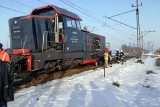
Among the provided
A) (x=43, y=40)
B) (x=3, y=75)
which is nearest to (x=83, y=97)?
(x=3, y=75)

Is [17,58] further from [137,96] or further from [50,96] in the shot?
[137,96]

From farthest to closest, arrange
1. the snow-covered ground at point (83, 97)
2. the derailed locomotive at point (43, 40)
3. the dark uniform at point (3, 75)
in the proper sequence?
the derailed locomotive at point (43, 40), the snow-covered ground at point (83, 97), the dark uniform at point (3, 75)

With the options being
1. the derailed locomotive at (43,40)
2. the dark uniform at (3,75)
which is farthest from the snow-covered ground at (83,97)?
the dark uniform at (3,75)

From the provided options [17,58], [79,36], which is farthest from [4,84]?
[79,36]

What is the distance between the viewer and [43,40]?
1320 cm

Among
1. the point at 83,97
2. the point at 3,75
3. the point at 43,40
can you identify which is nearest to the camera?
the point at 3,75

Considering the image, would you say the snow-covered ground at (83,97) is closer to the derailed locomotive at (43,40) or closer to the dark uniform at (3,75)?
the derailed locomotive at (43,40)

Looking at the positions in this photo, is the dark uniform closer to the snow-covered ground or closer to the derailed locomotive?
the snow-covered ground

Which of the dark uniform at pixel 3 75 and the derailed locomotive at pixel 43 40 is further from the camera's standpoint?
the derailed locomotive at pixel 43 40

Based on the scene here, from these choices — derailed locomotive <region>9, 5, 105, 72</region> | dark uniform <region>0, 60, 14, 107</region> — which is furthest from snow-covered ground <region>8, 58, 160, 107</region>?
dark uniform <region>0, 60, 14, 107</region>

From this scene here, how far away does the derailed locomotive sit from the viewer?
11.8m

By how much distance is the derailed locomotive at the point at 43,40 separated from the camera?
1177cm

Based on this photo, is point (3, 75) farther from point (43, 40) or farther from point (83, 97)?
point (43, 40)

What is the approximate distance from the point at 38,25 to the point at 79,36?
412 centimetres
